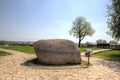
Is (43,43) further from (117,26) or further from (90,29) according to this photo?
(90,29)

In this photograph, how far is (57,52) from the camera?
546 inches

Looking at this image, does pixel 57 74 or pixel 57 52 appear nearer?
pixel 57 74

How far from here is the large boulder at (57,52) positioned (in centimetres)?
1374

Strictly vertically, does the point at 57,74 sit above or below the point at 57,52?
below

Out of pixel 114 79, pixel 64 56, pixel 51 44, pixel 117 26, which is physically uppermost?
pixel 117 26

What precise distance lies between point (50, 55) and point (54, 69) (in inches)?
74.0

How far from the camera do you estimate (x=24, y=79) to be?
9047mm

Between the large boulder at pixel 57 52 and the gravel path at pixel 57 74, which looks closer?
the gravel path at pixel 57 74

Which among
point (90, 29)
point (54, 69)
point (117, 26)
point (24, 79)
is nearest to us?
point (24, 79)

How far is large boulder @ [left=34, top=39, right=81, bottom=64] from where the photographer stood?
13742 millimetres

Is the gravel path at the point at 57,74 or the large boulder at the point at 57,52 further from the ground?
the large boulder at the point at 57,52

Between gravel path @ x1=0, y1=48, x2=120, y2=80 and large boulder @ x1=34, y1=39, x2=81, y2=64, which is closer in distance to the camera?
gravel path @ x1=0, y1=48, x2=120, y2=80

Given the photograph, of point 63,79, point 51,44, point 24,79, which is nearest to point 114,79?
point 63,79

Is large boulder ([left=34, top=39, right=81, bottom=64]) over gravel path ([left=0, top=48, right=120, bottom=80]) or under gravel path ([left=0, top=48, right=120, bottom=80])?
over
